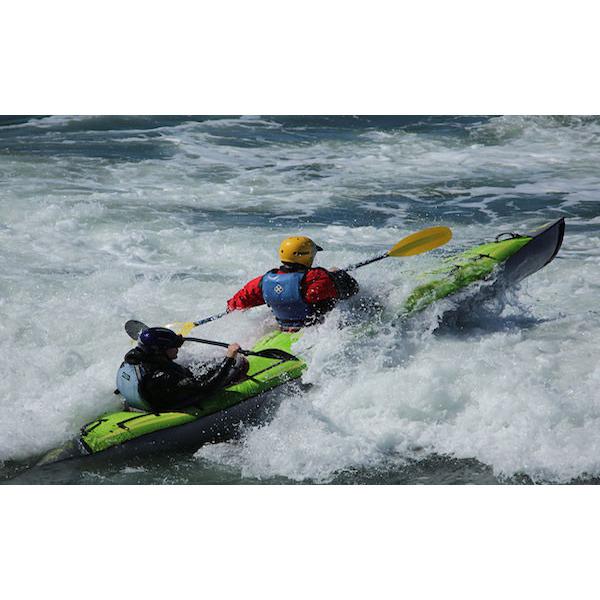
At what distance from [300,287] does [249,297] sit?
0.51 meters

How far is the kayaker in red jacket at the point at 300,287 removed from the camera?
20.2ft

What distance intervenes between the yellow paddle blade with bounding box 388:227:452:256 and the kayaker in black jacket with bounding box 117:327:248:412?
205 cm

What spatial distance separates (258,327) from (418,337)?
1134 millimetres

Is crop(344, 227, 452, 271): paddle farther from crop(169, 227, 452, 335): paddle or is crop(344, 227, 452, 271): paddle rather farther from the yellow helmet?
the yellow helmet

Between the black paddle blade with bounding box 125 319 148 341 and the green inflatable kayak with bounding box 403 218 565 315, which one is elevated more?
the green inflatable kayak with bounding box 403 218 565 315

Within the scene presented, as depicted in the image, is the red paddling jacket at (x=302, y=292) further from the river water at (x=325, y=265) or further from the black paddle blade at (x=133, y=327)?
the black paddle blade at (x=133, y=327)

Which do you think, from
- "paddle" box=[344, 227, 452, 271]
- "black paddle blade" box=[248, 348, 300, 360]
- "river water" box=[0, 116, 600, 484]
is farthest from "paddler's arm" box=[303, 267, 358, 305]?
"paddle" box=[344, 227, 452, 271]

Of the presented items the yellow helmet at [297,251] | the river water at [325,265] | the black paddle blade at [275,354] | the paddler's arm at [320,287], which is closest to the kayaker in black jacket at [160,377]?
the river water at [325,265]

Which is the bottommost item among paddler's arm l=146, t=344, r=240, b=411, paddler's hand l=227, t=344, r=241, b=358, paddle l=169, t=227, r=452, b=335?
paddler's arm l=146, t=344, r=240, b=411

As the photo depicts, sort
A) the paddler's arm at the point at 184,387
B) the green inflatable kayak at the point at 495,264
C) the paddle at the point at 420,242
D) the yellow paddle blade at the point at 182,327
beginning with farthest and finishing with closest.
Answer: the paddle at the point at 420,242
the green inflatable kayak at the point at 495,264
the yellow paddle blade at the point at 182,327
the paddler's arm at the point at 184,387

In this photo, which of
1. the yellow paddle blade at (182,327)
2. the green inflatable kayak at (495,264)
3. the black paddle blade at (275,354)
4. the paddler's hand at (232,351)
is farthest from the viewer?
the green inflatable kayak at (495,264)

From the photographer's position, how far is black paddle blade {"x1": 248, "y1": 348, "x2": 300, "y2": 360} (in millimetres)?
5957

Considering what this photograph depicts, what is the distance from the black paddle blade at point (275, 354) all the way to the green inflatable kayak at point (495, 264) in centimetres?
106

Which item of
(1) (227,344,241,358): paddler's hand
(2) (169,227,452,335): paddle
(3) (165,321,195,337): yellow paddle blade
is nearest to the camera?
(1) (227,344,241,358): paddler's hand
